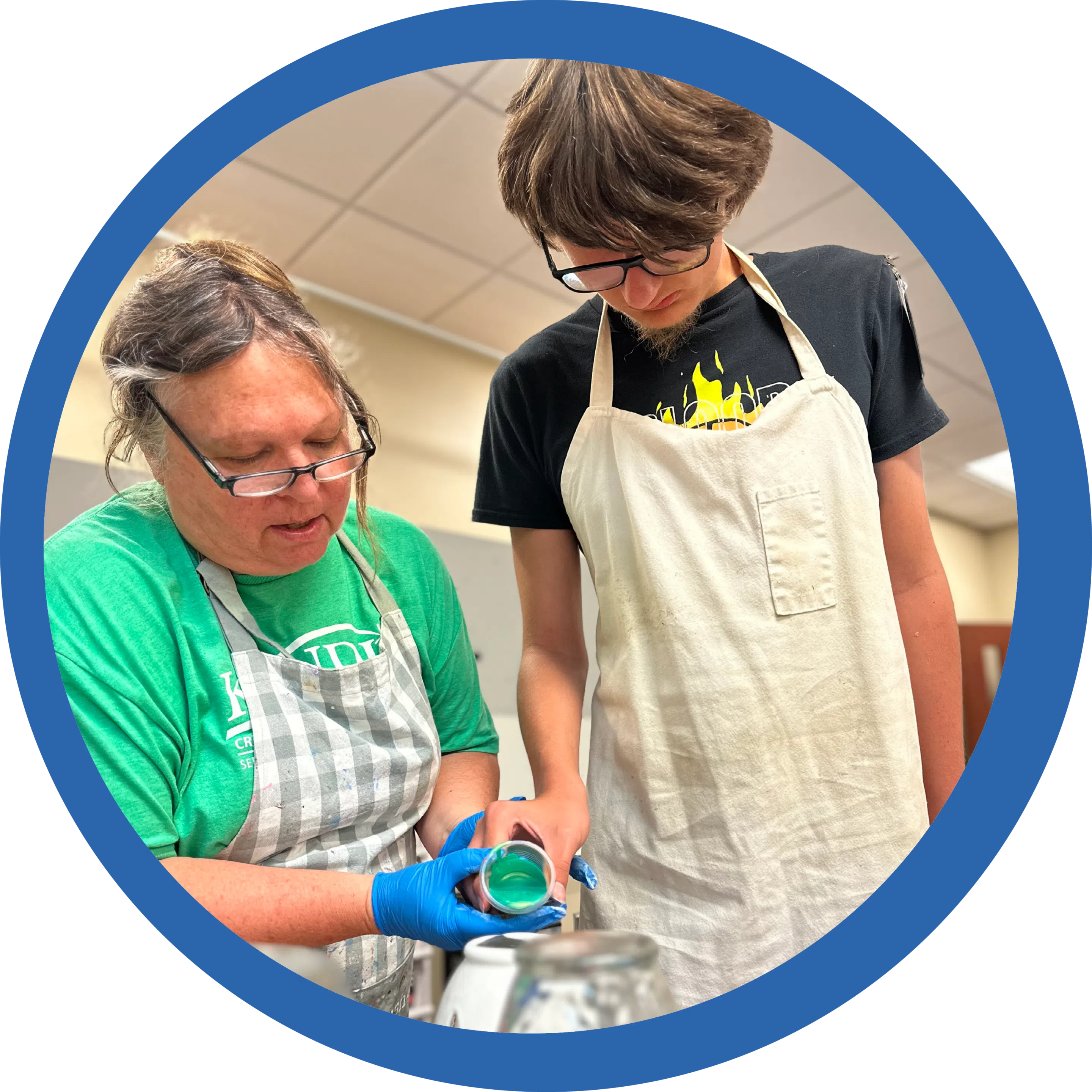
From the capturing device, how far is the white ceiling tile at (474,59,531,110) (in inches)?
52.8

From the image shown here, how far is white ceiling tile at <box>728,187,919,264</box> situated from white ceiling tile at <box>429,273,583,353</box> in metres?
0.54

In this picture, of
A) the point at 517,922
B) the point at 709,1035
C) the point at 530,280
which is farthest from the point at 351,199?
the point at 709,1035

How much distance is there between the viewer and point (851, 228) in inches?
48.4

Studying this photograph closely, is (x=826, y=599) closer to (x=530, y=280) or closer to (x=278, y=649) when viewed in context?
(x=278, y=649)

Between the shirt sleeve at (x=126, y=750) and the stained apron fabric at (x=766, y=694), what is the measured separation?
0.43 m

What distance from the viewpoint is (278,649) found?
778 millimetres

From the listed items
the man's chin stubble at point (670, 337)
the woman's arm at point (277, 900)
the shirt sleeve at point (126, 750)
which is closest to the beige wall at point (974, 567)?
the man's chin stubble at point (670, 337)

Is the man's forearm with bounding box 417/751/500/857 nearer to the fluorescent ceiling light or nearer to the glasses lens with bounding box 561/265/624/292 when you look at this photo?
the glasses lens with bounding box 561/265/624/292

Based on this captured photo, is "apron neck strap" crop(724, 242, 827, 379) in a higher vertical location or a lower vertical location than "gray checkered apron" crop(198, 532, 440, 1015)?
higher

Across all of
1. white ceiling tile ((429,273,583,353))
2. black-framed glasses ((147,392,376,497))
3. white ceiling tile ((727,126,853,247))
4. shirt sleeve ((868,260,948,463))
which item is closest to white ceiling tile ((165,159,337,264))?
white ceiling tile ((429,273,583,353))

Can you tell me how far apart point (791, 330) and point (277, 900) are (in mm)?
677

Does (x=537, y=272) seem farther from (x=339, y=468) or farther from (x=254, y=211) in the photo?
(x=339, y=468)

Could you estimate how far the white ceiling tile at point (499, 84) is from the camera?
1.34 metres

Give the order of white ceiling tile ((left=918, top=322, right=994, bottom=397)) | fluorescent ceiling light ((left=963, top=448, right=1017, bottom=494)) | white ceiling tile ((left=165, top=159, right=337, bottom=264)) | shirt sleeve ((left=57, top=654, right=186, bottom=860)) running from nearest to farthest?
1. shirt sleeve ((left=57, top=654, right=186, bottom=860))
2. white ceiling tile ((left=918, top=322, right=994, bottom=397))
3. fluorescent ceiling light ((left=963, top=448, right=1017, bottom=494))
4. white ceiling tile ((left=165, top=159, right=337, bottom=264))
